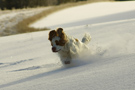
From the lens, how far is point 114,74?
2.53m

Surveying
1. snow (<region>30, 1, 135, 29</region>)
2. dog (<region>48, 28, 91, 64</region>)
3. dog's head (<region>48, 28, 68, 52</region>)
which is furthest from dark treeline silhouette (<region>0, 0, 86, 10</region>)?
dog's head (<region>48, 28, 68, 52</region>)

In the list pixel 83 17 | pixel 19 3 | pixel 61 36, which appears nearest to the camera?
pixel 61 36

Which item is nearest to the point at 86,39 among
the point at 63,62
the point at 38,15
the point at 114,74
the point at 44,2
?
the point at 63,62

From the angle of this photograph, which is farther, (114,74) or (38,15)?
(38,15)

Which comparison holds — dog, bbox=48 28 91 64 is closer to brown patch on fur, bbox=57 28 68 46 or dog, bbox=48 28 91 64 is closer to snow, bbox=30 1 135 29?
brown patch on fur, bbox=57 28 68 46

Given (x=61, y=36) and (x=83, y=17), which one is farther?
(x=83, y=17)

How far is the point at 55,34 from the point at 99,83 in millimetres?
2031

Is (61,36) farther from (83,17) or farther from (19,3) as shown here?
(19,3)

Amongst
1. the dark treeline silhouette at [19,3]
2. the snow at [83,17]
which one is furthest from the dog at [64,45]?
the dark treeline silhouette at [19,3]

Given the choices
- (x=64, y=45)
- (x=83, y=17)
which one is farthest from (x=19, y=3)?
(x=64, y=45)

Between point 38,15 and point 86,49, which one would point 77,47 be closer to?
point 86,49

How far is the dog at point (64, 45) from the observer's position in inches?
165

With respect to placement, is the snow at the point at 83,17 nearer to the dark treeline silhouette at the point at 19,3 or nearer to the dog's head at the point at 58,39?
the dog's head at the point at 58,39

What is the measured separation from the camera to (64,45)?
14.0 feet
